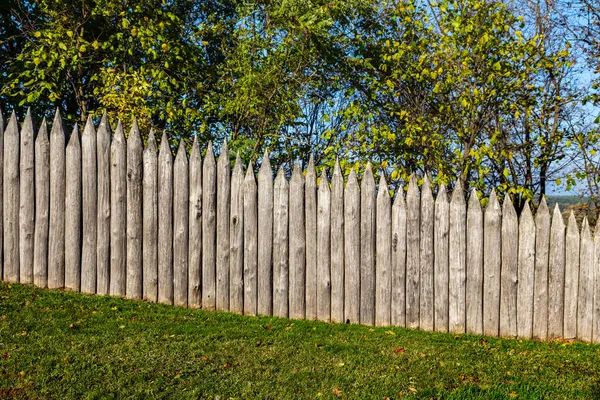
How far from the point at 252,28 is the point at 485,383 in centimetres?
628

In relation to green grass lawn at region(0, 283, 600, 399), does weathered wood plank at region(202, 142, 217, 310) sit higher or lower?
higher

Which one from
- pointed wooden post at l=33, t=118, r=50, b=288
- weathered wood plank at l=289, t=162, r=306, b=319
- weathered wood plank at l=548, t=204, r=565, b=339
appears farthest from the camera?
pointed wooden post at l=33, t=118, r=50, b=288

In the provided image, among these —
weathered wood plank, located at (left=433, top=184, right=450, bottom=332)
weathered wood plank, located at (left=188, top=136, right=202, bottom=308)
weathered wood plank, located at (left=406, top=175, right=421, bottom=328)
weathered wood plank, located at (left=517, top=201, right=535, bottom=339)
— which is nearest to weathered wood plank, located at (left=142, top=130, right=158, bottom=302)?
weathered wood plank, located at (left=188, top=136, right=202, bottom=308)

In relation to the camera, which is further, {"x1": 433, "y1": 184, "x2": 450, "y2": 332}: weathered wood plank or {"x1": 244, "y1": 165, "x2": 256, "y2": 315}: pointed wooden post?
{"x1": 244, "y1": 165, "x2": 256, "y2": 315}: pointed wooden post

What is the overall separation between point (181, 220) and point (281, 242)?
107cm

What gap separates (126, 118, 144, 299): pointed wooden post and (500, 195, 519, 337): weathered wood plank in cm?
373

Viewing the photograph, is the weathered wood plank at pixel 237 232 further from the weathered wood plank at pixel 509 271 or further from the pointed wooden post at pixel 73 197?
the weathered wood plank at pixel 509 271

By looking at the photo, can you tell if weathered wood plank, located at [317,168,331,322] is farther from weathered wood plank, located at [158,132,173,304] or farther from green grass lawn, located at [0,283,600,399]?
weathered wood plank, located at [158,132,173,304]

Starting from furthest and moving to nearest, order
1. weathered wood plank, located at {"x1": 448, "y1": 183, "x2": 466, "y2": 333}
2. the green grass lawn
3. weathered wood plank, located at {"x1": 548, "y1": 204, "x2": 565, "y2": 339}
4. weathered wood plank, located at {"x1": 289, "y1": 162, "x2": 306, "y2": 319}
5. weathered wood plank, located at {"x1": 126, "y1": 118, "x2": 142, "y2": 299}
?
1. weathered wood plank, located at {"x1": 126, "y1": 118, "x2": 142, "y2": 299}
2. weathered wood plank, located at {"x1": 289, "y1": 162, "x2": 306, "y2": 319}
3. weathered wood plank, located at {"x1": 448, "y1": 183, "x2": 466, "y2": 333}
4. weathered wood plank, located at {"x1": 548, "y1": 204, "x2": 565, "y2": 339}
5. the green grass lawn

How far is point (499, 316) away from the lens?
6348mm

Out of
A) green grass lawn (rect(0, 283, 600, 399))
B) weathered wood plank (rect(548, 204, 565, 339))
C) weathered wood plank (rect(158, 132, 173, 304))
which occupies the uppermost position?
weathered wood plank (rect(158, 132, 173, 304))

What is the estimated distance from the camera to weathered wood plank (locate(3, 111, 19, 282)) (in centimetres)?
663

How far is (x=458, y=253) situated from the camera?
6266 millimetres

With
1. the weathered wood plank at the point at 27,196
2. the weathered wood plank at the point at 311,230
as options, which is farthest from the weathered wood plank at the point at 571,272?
the weathered wood plank at the point at 27,196
